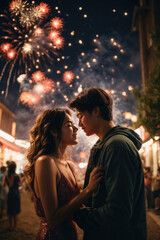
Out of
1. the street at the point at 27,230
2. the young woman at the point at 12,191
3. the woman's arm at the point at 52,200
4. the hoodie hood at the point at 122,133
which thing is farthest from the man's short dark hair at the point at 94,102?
the young woman at the point at 12,191

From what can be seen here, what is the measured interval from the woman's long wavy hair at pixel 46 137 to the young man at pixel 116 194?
665mm

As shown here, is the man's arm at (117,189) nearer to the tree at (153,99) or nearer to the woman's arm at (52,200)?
the woman's arm at (52,200)

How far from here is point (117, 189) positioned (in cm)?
154

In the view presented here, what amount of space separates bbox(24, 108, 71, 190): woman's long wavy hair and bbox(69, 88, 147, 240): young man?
0.67 meters

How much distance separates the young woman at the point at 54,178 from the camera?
6.51 ft

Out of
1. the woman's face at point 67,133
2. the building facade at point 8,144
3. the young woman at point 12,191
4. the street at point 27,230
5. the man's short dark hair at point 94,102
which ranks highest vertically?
the building facade at point 8,144

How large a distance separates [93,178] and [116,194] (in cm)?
32

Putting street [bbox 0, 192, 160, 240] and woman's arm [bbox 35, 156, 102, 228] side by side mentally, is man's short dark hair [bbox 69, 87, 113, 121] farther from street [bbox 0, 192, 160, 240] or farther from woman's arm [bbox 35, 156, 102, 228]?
street [bbox 0, 192, 160, 240]

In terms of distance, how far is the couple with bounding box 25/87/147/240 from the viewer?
5.18 ft

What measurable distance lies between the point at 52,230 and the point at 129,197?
1.16 metres

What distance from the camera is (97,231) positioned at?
172 centimetres

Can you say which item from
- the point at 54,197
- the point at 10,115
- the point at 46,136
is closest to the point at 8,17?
the point at 46,136

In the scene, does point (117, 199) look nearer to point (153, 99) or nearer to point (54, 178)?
point (54, 178)

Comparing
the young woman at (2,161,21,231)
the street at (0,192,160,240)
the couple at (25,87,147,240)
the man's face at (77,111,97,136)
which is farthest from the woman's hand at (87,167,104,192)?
the young woman at (2,161,21,231)
